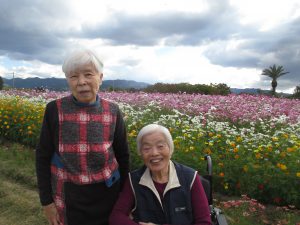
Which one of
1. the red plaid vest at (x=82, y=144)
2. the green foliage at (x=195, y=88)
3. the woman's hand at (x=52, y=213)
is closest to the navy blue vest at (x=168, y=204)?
the red plaid vest at (x=82, y=144)

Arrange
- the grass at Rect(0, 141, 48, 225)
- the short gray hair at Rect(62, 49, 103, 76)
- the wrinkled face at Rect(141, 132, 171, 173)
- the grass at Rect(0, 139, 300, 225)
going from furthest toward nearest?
1. the grass at Rect(0, 141, 48, 225)
2. the grass at Rect(0, 139, 300, 225)
3. the wrinkled face at Rect(141, 132, 171, 173)
4. the short gray hair at Rect(62, 49, 103, 76)

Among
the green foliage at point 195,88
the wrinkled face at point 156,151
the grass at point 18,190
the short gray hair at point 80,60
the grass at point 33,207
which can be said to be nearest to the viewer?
the short gray hair at point 80,60

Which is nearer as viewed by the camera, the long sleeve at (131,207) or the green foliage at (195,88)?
the long sleeve at (131,207)

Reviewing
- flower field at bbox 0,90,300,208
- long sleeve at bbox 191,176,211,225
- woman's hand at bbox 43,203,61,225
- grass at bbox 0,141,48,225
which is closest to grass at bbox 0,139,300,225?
grass at bbox 0,141,48,225

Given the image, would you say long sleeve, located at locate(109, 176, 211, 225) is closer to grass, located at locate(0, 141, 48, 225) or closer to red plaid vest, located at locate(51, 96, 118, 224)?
red plaid vest, located at locate(51, 96, 118, 224)

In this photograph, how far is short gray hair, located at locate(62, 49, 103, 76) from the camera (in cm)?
205

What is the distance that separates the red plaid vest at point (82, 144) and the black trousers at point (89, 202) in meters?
0.05

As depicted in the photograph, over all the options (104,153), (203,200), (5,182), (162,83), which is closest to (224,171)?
(203,200)

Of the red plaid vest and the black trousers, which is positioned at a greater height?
the red plaid vest

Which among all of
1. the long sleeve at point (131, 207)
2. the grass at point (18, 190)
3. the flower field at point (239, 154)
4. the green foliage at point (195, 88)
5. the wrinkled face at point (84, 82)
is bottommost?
the grass at point (18, 190)

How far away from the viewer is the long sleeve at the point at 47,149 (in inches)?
86.3

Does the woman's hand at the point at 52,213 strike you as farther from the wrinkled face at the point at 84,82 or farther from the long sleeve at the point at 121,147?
the wrinkled face at the point at 84,82

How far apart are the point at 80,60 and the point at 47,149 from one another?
0.58m

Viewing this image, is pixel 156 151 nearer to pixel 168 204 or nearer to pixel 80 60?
pixel 168 204
